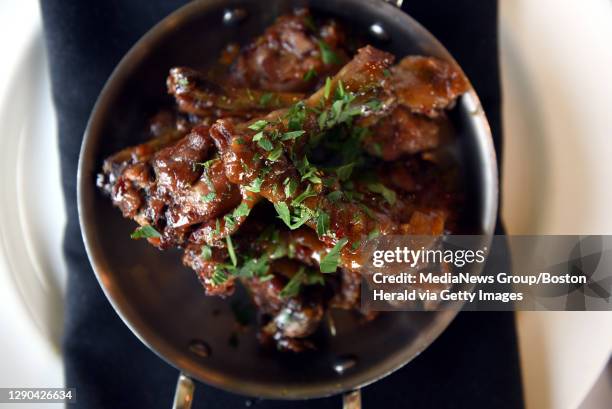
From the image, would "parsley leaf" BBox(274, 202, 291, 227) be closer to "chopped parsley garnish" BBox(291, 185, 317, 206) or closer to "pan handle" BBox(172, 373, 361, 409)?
"chopped parsley garnish" BBox(291, 185, 317, 206)

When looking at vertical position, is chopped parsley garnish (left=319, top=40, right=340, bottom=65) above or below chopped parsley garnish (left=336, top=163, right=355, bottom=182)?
above

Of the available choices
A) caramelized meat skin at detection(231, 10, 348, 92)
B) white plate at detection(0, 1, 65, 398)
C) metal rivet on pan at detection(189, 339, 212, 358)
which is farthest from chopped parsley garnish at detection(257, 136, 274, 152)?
white plate at detection(0, 1, 65, 398)

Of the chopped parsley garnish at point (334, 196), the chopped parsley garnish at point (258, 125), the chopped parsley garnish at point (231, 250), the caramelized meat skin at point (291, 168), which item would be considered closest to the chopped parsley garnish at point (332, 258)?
the caramelized meat skin at point (291, 168)

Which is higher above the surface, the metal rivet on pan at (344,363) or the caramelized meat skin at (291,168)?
the caramelized meat skin at (291,168)


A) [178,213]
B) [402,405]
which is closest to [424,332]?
[402,405]

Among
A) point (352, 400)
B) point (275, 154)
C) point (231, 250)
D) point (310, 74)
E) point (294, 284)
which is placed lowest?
point (352, 400)

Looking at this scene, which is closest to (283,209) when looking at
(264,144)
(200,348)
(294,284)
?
(264,144)

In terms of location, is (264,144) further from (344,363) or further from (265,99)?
(344,363)

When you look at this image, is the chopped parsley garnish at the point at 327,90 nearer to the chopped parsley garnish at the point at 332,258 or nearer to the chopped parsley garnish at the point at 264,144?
the chopped parsley garnish at the point at 264,144
